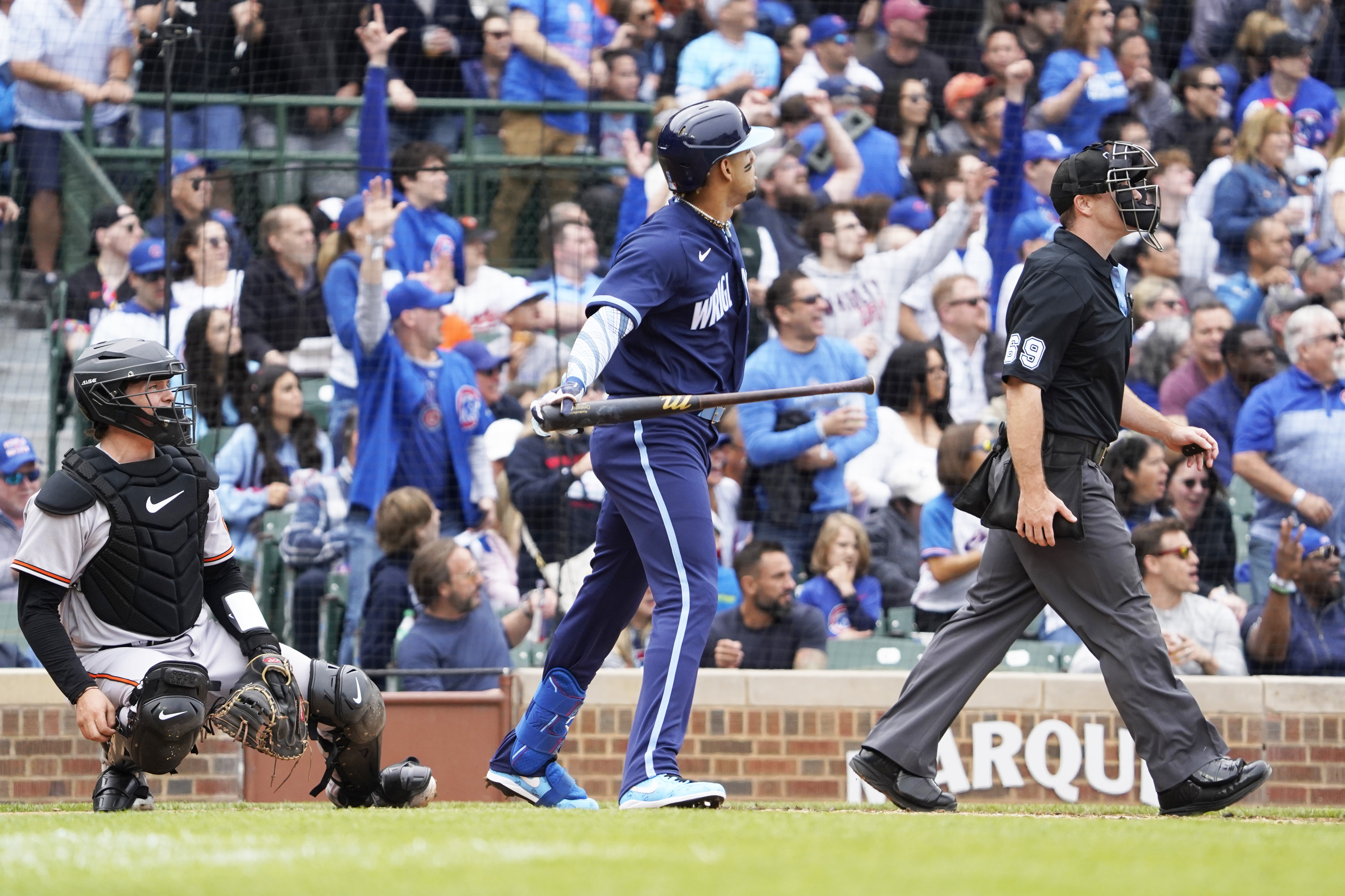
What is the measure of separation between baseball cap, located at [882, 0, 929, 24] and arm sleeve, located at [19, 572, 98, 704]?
740 cm

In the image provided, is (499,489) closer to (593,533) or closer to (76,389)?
(593,533)

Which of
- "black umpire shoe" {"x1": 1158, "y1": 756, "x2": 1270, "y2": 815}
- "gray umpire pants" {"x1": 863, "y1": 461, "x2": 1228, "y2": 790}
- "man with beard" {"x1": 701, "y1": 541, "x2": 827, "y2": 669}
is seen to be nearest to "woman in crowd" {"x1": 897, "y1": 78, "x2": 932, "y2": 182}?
"man with beard" {"x1": 701, "y1": 541, "x2": 827, "y2": 669}

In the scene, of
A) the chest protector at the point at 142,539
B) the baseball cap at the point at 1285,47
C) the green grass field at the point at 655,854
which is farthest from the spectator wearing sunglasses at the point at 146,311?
the baseball cap at the point at 1285,47

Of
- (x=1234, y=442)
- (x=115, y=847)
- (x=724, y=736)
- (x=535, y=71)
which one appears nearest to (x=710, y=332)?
(x=115, y=847)

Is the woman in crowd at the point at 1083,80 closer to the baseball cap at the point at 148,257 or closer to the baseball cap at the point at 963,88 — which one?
the baseball cap at the point at 963,88

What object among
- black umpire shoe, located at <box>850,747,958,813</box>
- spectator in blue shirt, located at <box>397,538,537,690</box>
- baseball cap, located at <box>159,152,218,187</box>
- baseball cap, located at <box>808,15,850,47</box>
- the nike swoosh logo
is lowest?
spectator in blue shirt, located at <box>397,538,537,690</box>

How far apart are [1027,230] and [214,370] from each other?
4518mm

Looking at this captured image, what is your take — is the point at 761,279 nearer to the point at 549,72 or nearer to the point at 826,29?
the point at 549,72

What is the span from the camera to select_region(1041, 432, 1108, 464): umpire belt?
5.25m

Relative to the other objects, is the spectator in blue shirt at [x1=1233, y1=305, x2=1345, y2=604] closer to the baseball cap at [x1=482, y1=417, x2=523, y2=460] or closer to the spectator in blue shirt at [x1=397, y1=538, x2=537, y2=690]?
the baseball cap at [x1=482, y1=417, x2=523, y2=460]

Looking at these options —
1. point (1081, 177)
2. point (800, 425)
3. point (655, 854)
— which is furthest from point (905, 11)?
point (655, 854)

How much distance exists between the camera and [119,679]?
5156mm

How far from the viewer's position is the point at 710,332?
521 cm

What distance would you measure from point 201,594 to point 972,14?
7472mm
